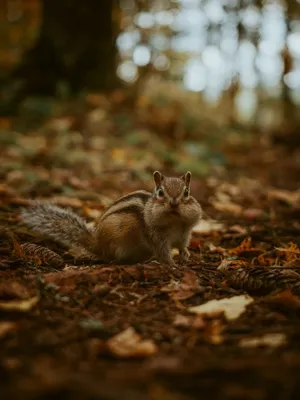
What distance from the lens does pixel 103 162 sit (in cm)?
809

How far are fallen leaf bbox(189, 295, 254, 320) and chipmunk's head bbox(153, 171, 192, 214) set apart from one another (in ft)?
3.21

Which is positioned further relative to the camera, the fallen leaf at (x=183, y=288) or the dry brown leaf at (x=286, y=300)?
the fallen leaf at (x=183, y=288)

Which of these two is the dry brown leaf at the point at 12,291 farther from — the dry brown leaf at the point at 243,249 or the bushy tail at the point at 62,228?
the dry brown leaf at the point at 243,249

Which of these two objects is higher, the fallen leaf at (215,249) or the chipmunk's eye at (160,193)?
the chipmunk's eye at (160,193)

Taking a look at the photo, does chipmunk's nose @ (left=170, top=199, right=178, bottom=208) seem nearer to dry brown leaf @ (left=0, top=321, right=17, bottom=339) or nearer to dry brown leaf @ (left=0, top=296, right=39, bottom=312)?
dry brown leaf @ (left=0, top=296, right=39, bottom=312)

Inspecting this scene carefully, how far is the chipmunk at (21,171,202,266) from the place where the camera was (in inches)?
158

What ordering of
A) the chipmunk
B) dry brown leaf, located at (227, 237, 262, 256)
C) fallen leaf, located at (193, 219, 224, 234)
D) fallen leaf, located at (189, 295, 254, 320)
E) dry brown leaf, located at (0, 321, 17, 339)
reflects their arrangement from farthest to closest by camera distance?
fallen leaf, located at (193, 219, 224, 234)
dry brown leaf, located at (227, 237, 262, 256)
the chipmunk
fallen leaf, located at (189, 295, 254, 320)
dry brown leaf, located at (0, 321, 17, 339)

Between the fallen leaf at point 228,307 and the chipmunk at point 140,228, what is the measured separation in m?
1.01

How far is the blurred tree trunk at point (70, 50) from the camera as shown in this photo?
1019 cm

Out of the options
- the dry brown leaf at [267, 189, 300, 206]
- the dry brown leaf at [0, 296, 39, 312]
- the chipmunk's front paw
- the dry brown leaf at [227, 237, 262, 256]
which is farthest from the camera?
the dry brown leaf at [267, 189, 300, 206]

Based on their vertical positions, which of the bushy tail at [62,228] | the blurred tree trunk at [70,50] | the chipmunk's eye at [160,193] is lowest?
the bushy tail at [62,228]

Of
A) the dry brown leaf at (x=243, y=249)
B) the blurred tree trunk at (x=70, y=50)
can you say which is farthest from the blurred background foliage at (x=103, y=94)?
the dry brown leaf at (x=243, y=249)

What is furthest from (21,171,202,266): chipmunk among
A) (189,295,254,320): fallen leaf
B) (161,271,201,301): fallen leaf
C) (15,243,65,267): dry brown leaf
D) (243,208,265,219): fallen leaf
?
(243,208,265,219): fallen leaf

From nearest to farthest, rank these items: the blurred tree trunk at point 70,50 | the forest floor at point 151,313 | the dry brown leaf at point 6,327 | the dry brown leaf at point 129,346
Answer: the forest floor at point 151,313 → the dry brown leaf at point 129,346 → the dry brown leaf at point 6,327 → the blurred tree trunk at point 70,50
